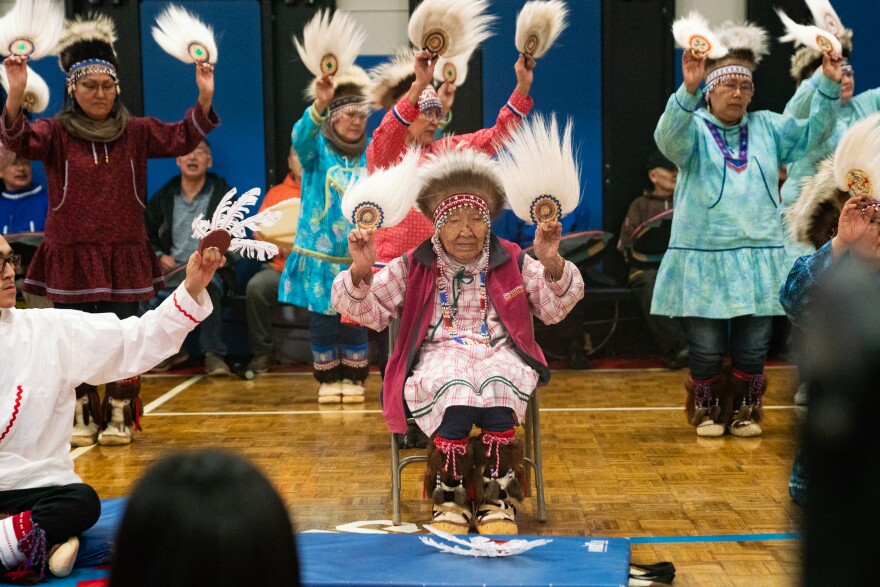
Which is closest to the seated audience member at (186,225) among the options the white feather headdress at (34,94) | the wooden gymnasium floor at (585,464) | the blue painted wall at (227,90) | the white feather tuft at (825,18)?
the blue painted wall at (227,90)

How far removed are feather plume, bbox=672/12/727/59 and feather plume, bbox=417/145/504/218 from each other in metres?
1.24

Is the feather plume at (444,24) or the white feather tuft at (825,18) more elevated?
the white feather tuft at (825,18)

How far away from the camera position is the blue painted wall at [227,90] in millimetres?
7645

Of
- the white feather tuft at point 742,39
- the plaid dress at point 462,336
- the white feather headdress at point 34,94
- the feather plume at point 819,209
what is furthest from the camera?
the white feather headdress at point 34,94

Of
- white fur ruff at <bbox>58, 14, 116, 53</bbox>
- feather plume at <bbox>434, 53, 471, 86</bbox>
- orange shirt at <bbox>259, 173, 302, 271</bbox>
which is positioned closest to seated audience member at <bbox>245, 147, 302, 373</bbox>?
orange shirt at <bbox>259, 173, 302, 271</bbox>

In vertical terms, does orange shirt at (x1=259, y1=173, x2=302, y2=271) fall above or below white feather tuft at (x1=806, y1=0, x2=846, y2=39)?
below

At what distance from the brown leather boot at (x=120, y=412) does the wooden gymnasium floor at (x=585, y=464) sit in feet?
0.23

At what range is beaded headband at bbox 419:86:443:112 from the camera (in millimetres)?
4341

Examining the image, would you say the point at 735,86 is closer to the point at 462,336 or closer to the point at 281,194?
the point at 462,336

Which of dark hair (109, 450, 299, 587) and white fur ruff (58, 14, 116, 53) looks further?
white fur ruff (58, 14, 116, 53)

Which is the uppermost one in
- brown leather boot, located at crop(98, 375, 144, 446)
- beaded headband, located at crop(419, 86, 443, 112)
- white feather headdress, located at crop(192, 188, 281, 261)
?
beaded headband, located at crop(419, 86, 443, 112)

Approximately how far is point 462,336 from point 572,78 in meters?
4.47

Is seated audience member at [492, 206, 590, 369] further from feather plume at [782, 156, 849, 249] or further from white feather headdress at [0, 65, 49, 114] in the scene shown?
feather plume at [782, 156, 849, 249]

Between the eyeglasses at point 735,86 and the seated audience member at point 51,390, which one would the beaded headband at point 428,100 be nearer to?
the eyeglasses at point 735,86
